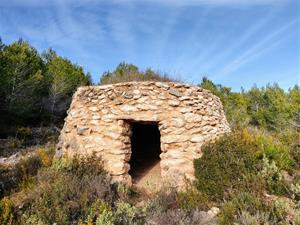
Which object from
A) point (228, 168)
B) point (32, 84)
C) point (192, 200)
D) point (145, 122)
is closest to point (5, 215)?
point (192, 200)

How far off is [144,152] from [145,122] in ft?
8.60

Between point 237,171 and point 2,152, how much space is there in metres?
8.24

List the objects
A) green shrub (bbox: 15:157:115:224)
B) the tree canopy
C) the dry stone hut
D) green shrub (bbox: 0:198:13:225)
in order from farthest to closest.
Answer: the tree canopy, the dry stone hut, green shrub (bbox: 15:157:115:224), green shrub (bbox: 0:198:13:225)

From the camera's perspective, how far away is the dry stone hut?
562cm

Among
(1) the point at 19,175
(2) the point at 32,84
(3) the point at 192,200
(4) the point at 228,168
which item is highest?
(2) the point at 32,84

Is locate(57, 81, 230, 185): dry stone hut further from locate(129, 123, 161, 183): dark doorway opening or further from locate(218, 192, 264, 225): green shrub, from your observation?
locate(218, 192, 264, 225): green shrub

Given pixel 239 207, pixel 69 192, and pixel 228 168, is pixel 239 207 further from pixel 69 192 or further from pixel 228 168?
pixel 69 192

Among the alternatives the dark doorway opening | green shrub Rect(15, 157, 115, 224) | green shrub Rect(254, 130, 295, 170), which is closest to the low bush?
green shrub Rect(15, 157, 115, 224)

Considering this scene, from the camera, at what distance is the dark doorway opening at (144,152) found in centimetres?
676

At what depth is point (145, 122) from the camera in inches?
233

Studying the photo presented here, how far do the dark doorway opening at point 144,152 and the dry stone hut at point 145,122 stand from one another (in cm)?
95

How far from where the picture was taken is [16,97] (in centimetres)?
1295

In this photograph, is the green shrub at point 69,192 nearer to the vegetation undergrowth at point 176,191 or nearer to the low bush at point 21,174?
the vegetation undergrowth at point 176,191

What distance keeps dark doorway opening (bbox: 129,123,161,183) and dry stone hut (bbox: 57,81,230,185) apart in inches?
37.3
